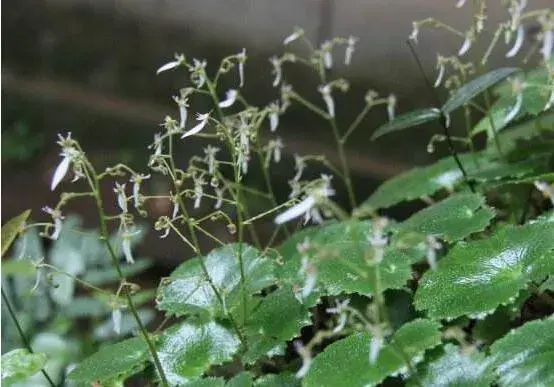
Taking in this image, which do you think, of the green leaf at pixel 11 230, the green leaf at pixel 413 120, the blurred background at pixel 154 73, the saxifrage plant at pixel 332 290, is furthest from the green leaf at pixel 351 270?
the blurred background at pixel 154 73

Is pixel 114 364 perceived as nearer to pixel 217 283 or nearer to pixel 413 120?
pixel 217 283

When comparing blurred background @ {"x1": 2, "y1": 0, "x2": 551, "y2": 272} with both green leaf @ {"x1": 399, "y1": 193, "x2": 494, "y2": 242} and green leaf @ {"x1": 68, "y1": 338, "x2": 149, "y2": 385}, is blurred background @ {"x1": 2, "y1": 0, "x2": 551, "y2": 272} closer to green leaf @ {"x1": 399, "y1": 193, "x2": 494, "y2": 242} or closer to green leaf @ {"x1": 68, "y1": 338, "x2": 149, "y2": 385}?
green leaf @ {"x1": 399, "y1": 193, "x2": 494, "y2": 242}

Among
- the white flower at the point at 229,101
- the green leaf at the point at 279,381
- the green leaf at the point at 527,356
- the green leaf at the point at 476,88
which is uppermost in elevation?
the white flower at the point at 229,101

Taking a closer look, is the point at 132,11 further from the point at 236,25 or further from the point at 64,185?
the point at 64,185

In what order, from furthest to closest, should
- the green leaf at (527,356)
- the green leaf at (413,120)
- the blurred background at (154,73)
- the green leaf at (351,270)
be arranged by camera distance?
the blurred background at (154,73)
the green leaf at (413,120)
the green leaf at (351,270)
the green leaf at (527,356)

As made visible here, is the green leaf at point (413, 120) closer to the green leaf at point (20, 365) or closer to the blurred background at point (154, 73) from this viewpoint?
the green leaf at point (20, 365)

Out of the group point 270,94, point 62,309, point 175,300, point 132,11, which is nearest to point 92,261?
point 62,309
